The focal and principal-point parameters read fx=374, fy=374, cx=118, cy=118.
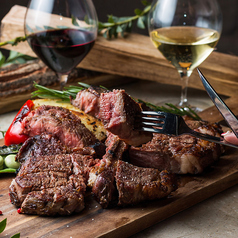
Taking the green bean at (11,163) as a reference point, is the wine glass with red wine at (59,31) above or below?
above

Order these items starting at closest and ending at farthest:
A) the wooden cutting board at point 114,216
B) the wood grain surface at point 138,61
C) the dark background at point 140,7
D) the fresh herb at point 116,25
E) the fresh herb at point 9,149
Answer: the wooden cutting board at point 114,216
the fresh herb at point 9,149
the wood grain surface at point 138,61
the fresh herb at point 116,25
the dark background at point 140,7

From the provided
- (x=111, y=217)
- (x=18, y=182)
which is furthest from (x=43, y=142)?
(x=111, y=217)

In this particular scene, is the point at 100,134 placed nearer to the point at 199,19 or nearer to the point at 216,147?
the point at 216,147

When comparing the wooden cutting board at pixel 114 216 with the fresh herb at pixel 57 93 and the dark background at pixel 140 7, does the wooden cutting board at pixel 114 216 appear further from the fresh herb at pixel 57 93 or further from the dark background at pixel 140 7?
the dark background at pixel 140 7

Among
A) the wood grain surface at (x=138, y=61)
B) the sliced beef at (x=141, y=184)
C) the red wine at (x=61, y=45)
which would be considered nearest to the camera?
the sliced beef at (x=141, y=184)

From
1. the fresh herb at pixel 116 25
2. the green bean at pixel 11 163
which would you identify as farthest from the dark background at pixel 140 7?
the green bean at pixel 11 163

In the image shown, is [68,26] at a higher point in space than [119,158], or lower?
higher

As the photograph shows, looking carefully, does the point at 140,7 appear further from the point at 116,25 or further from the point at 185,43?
the point at 185,43

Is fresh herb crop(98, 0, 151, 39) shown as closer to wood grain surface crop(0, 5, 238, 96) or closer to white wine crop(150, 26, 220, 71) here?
wood grain surface crop(0, 5, 238, 96)
